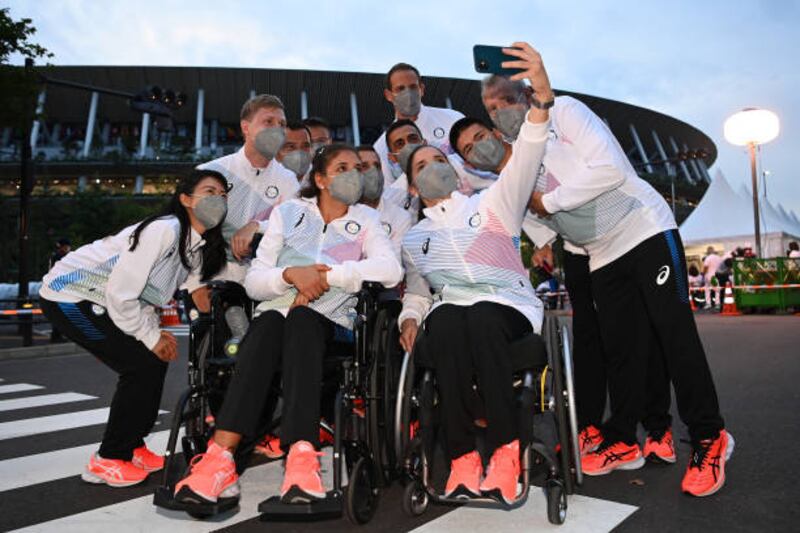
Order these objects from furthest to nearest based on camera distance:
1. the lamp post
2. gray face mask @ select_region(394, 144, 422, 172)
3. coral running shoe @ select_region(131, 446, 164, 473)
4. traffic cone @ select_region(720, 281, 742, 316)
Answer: traffic cone @ select_region(720, 281, 742, 316)
the lamp post
gray face mask @ select_region(394, 144, 422, 172)
coral running shoe @ select_region(131, 446, 164, 473)

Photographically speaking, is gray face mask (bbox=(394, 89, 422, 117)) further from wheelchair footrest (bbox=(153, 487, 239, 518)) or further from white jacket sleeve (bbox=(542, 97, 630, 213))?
wheelchair footrest (bbox=(153, 487, 239, 518))

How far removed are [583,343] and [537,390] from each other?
980mm

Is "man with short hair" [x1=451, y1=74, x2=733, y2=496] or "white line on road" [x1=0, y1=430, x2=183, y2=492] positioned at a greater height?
"man with short hair" [x1=451, y1=74, x2=733, y2=496]

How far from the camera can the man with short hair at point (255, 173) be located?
13.4 feet

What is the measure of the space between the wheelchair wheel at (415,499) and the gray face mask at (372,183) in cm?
185

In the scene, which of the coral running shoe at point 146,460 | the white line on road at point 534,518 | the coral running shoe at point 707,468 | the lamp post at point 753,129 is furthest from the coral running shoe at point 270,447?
the lamp post at point 753,129

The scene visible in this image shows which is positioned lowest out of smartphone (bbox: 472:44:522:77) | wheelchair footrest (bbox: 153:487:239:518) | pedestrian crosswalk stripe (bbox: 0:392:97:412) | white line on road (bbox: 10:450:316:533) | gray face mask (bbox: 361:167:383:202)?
pedestrian crosswalk stripe (bbox: 0:392:97:412)

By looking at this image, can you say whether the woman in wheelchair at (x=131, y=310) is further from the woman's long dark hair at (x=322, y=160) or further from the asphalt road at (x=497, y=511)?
the woman's long dark hair at (x=322, y=160)

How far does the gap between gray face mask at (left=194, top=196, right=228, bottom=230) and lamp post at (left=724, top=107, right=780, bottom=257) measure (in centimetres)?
1742

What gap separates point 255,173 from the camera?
429 cm

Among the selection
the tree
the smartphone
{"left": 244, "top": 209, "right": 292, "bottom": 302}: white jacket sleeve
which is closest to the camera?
the smartphone

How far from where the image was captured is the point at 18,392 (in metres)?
7.10

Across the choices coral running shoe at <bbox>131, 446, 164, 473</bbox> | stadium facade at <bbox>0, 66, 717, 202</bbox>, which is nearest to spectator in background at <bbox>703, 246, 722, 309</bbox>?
coral running shoe at <bbox>131, 446, 164, 473</bbox>

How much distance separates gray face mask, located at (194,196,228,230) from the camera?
11.3ft
